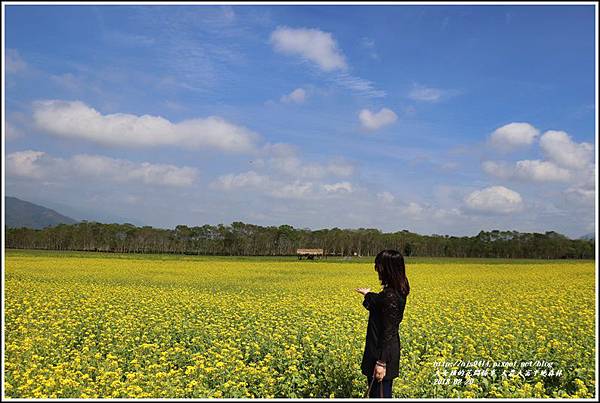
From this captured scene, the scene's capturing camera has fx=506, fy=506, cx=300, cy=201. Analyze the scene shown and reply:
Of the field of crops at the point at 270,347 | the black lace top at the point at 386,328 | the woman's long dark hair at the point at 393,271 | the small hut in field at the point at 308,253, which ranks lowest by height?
the field of crops at the point at 270,347

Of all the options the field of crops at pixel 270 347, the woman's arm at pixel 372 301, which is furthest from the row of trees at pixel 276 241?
the woman's arm at pixel 372 301

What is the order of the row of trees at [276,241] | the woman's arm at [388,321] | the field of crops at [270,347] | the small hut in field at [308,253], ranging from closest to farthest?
the woman's arm at [388,321] < the field of crops at [270,347] < the small hut in field at [308,253] < the row of trees at [276,241]

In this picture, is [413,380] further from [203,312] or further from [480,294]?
[480,294]

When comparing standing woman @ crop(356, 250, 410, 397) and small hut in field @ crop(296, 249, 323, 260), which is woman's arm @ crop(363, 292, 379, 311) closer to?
standing woman @ crop(356, 250, 410, 397)

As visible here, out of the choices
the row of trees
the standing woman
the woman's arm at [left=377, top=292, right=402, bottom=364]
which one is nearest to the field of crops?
the standing woman

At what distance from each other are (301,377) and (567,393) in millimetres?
3465

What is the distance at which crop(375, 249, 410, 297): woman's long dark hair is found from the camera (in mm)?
4941

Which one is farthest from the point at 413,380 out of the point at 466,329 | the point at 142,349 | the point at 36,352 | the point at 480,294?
the point at 480,294

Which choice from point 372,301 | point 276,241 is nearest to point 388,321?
point 372,301

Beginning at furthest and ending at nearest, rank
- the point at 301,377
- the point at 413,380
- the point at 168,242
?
the point at 168,242 → the point at 301,377 → the point at 413,380

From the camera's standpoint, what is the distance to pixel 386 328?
4.93 metres

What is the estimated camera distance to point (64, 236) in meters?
80.6

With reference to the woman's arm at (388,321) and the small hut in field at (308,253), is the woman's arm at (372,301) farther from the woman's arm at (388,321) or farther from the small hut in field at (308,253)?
the small hut in field at (308,253)

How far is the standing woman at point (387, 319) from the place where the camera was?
16.1 ft
